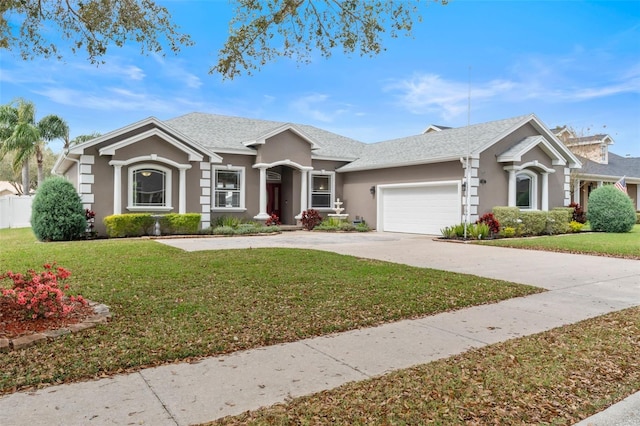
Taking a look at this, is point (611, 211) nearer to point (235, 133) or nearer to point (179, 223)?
point (235, 133)

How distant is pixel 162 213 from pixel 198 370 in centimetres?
1419

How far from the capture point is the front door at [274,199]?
22.5m

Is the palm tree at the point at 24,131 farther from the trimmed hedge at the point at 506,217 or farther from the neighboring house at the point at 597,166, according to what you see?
the neighboring house at the point at 597,166

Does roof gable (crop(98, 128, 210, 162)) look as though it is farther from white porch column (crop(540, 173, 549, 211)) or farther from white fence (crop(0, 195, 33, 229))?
white porch column (crop(540, 173, 549, 211))

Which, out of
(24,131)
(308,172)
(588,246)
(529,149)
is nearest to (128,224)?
(308,172)

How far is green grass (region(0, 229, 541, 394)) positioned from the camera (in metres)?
4.14

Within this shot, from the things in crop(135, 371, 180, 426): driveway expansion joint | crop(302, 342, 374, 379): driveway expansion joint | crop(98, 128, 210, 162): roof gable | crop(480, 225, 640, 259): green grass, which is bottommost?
crop(135, 371, 180, 426): driveway expansion joint

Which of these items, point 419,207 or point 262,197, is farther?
point 262,197

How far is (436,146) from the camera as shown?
20000 mm

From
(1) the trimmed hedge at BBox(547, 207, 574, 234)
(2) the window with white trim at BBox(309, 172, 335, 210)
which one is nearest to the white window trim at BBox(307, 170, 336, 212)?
(2) the window with white trim at BBox(309, 172, 335, 210)

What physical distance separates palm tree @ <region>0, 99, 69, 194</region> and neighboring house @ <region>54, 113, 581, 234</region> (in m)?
7.90

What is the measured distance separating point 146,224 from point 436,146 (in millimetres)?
12661

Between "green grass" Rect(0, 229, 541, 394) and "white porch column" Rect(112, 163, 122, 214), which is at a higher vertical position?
"white porch column" Rect(112, 163, 122, 214)

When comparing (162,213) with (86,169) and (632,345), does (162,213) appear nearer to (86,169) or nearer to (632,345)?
(86,169)
